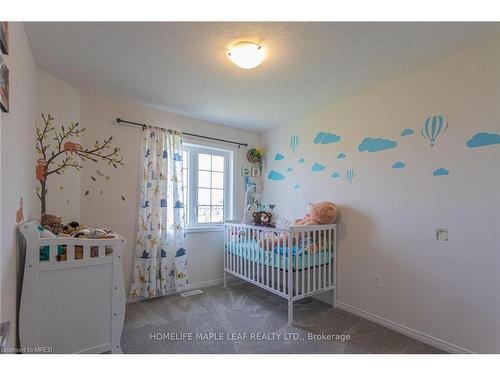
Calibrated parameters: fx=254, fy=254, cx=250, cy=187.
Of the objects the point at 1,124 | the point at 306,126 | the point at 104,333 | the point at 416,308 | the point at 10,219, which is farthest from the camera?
the point at 306,126

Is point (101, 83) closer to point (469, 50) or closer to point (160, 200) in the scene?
point (160, 200)

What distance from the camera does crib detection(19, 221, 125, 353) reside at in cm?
143

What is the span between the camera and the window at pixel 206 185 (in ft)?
10.3

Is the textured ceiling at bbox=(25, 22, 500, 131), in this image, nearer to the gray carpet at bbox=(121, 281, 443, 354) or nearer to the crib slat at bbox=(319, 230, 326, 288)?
the crib slat at bbox=(319, 230, 326, 288)

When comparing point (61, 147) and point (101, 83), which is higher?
point (101, 83)

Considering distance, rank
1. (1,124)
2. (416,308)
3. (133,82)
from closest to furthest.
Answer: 1. (1,124)
2. (416,308)
3. (133,82)

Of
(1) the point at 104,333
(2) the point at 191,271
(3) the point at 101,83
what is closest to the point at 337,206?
(2) the point at 191,271

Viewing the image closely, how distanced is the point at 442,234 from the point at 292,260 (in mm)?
1163

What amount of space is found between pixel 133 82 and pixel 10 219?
1.43 metres

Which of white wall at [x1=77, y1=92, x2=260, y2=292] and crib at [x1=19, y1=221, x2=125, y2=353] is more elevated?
white wall at [x1=77, y1=92, x2=260, y2=292]

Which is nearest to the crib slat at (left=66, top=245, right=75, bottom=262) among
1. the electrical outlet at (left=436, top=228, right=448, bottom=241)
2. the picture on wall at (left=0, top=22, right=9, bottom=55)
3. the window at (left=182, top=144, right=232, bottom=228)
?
the picture on wall at (left=0, top=22, right=9, bottom=55)

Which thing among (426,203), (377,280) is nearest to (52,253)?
(377,280)

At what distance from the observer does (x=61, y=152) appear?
2188mm

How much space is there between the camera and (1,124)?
1098 mm
